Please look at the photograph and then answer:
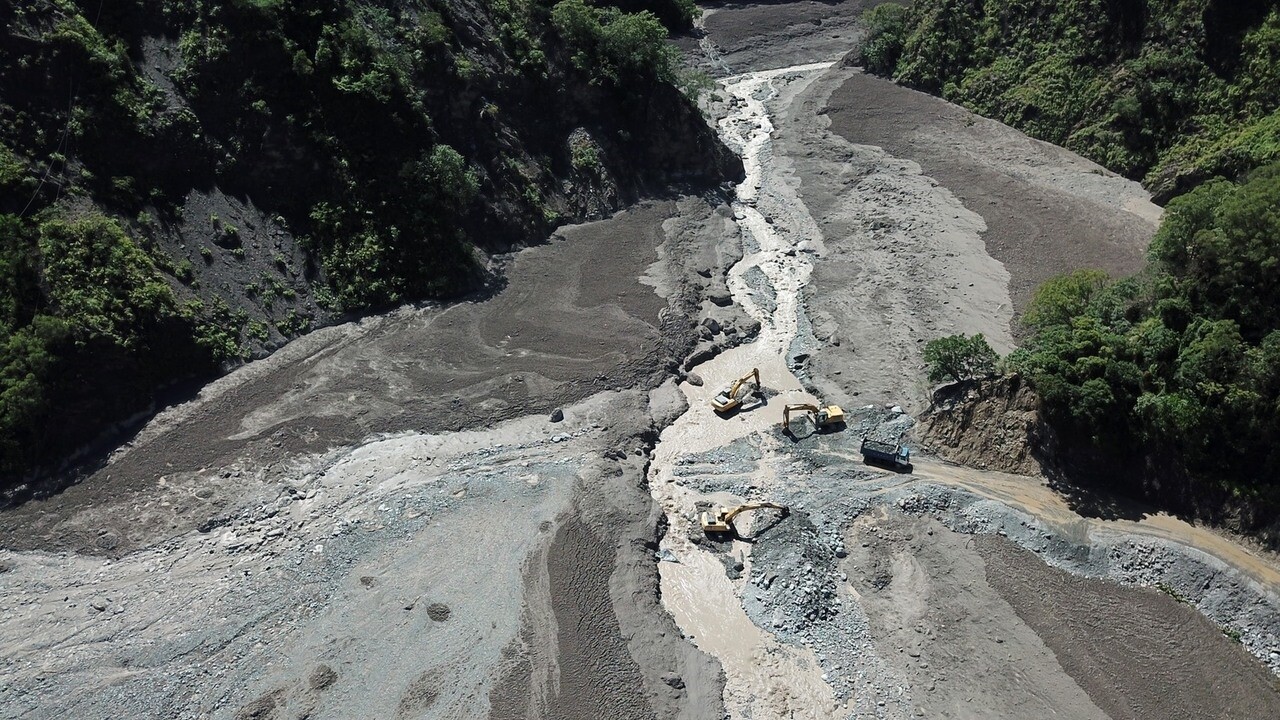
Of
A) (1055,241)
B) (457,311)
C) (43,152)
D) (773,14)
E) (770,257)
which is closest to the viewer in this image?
(43,152)

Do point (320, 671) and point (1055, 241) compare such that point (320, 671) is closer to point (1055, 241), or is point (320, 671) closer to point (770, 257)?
point (770, 257)

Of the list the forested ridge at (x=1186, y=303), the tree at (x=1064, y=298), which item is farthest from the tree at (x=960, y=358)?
the tree at (x=1064, y=298)

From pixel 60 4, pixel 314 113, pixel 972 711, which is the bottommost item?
pixel 972 711

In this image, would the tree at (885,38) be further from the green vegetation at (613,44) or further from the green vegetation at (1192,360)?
the green vegetation at (1192,360)

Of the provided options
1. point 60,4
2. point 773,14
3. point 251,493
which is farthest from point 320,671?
point 773,14

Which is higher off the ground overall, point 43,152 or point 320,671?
point 43,152
